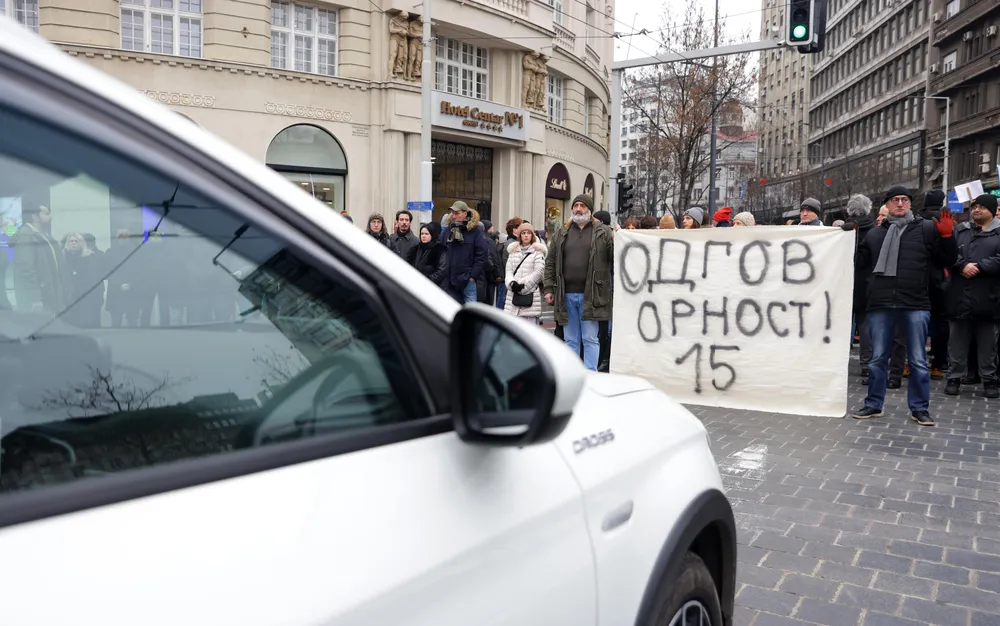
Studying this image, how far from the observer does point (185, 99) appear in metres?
21.9

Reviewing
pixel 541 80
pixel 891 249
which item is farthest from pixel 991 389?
pixel 541 80

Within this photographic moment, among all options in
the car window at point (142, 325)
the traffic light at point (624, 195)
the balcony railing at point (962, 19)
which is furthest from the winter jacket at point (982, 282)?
the balcony railing at point (962, 19)

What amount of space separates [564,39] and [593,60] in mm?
5037

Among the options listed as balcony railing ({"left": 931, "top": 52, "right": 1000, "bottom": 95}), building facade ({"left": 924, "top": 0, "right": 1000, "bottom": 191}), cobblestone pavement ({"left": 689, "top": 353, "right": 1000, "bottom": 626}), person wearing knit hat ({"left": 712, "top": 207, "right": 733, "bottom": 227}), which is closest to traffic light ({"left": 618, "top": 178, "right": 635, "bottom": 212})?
person wearing knit hat ({"left": 712, "top": 207, "right": 733, "bottom": 227})

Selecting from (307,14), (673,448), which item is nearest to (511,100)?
(307,14)

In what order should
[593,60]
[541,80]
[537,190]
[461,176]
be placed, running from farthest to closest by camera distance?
1. [593,60]
2. [537,190]
3. [541,80]
4. [461,176]

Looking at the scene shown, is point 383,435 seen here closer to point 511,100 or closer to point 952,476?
point 952,476

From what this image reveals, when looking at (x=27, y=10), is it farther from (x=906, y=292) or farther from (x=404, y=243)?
(x=906, y=292)

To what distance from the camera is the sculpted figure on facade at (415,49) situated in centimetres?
2514

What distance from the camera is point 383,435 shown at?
1.37 metres

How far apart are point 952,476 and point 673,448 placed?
14.3 ft

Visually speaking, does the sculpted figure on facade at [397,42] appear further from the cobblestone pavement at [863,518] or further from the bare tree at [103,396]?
the bare tree at [103,396]

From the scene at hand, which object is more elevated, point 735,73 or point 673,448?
point 735,73

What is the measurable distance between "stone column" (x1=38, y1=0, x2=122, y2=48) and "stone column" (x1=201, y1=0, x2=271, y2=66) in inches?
86.6
